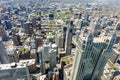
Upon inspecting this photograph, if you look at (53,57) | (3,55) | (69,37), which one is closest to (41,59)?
(53,57)

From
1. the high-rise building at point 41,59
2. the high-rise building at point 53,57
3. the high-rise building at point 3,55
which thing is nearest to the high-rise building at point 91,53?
the high-rise building at point 53,57

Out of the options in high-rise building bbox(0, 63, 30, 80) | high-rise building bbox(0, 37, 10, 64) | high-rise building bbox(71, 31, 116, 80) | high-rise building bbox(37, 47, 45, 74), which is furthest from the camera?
high-rise building bbox(37, 47, 45, 74)

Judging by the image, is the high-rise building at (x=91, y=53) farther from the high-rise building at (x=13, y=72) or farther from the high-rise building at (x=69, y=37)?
the high-rise building at (x=69, y=37)

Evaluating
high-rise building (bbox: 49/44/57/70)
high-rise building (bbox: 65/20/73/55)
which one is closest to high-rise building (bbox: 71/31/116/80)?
high-rise building (bbox: 49/44/57/70)

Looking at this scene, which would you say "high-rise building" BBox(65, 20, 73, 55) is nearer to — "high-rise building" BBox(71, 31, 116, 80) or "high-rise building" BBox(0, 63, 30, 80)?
"high-rise building" BBox(71, 31, 116, 80)

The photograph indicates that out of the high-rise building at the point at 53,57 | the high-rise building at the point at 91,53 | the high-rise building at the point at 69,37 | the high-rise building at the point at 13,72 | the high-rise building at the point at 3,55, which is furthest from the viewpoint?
the high-rise building at the point at 69,37

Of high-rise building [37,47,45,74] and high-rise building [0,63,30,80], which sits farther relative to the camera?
high-rise building [37,47,45,74]

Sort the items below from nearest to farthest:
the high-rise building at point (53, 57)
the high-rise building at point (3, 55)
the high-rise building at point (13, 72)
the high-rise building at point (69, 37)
Answer: 1. the high-rise building at point (13, 72)
2. the high-rise building at point (3, 55)
3. the high-rise building at point (53, 57)
4. the high-rise building at point (69, 37)

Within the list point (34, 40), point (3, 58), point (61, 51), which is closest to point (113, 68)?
point (61, 51)

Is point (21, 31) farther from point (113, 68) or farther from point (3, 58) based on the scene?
point (113, 68)

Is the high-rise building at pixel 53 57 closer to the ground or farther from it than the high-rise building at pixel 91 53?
closer to the ground
